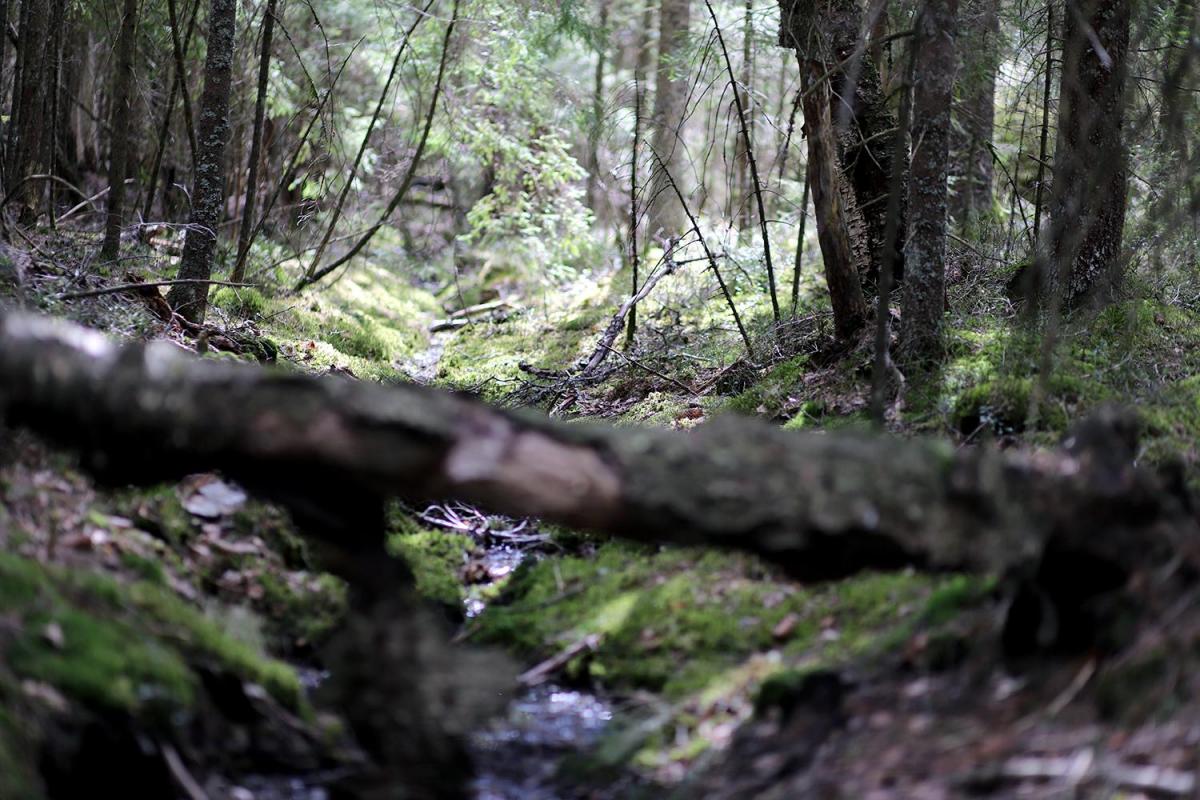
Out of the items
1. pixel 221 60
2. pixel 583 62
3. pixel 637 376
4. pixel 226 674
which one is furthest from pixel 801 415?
pixel 583 62

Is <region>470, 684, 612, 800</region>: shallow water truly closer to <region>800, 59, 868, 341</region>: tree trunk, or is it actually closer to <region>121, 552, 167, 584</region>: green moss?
<region>121, 552, 167, 584</region>: green moss

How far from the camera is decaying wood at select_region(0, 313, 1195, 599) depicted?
272 centimetres

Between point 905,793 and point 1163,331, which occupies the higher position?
point 1163,331

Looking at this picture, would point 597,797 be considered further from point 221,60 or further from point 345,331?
point 345,331

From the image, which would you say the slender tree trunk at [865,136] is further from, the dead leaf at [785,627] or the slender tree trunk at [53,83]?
the slender tree trunk at [53,83]

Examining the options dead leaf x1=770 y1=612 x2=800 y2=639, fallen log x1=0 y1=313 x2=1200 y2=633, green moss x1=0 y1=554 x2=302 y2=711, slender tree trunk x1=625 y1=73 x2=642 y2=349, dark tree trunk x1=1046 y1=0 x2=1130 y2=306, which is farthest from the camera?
slender tree trunk x1=625 y1=73 x2=642 y2=349

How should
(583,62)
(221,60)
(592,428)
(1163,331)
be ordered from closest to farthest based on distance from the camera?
1. (592,428)
2. (1163,331)
3. (221,60)
4. (583,62)

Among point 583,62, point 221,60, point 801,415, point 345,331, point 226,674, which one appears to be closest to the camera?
point 226,674

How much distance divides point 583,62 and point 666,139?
1023 cm

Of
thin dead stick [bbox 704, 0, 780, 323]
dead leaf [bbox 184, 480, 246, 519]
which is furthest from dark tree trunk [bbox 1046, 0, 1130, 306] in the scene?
dead leaf [bbox 184, 480, 246, 519]

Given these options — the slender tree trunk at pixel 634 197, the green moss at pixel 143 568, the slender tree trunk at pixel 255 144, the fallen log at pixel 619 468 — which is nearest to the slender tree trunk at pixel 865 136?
the slender tree trunk at pixel 634 197

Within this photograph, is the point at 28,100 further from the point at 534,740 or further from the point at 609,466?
the point at 609,466

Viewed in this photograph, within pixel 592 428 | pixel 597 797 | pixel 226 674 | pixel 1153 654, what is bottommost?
pixel 597 797

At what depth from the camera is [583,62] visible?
2131 centimetres
